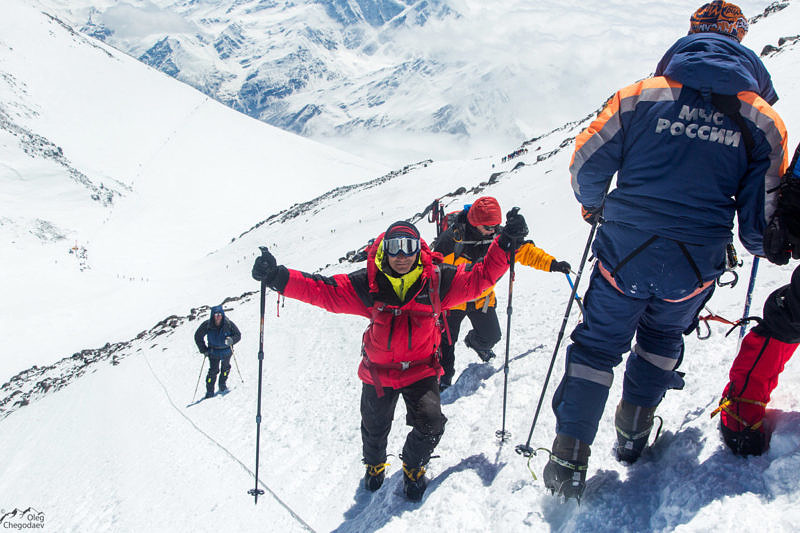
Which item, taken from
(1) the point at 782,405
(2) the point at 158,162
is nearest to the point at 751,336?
(1) the point at 782,405

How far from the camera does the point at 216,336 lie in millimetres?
9625

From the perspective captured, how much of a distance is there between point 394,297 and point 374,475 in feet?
6.00

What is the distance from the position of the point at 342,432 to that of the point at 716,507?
4335 millimetres

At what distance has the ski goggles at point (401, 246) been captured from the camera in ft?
11.9

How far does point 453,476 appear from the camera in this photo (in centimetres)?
390

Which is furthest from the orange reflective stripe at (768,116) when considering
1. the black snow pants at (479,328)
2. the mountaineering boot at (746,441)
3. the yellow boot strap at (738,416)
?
the black snow pants at (479,328)

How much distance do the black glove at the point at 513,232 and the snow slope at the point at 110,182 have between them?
Result: 24.3m

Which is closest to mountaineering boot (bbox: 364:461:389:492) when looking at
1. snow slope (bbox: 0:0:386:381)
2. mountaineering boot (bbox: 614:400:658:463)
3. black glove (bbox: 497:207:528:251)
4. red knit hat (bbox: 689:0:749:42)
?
mountaineering boot (bbox: 614:400:658:463)

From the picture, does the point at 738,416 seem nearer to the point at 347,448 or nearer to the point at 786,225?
the point at 786,225

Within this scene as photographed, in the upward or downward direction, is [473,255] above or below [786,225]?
below

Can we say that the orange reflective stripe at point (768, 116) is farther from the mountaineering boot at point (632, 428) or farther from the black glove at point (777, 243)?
the mountaineering boot at point (632, 428)

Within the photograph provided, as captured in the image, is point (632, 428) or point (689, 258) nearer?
point (689, 258)

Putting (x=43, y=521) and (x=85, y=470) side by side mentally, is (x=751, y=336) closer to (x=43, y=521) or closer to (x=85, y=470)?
(x=43, y=521)

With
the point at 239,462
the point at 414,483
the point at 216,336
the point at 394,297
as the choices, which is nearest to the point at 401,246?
the point at 394,297
